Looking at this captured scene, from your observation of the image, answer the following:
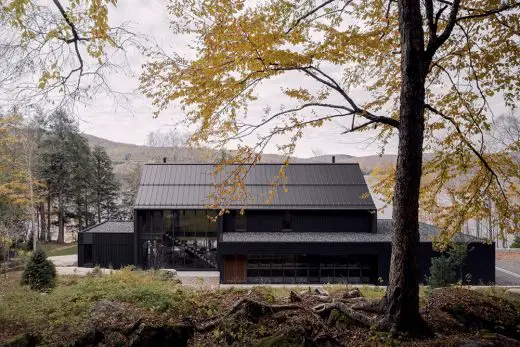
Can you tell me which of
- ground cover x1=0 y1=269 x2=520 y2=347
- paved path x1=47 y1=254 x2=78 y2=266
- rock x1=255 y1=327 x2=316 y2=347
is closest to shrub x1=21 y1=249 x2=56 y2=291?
ground cover x1=0 y1=269 x2=520 y2=347

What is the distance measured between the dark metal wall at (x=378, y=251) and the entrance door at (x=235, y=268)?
2.65 feet

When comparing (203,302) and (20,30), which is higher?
(20,30)

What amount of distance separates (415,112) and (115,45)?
17.1 feet

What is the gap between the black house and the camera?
71.6ft

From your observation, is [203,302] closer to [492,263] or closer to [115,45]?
[115,45]

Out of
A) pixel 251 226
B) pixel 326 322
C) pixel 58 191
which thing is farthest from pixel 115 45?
pixel 58 191

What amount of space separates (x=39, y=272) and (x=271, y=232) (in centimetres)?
1368

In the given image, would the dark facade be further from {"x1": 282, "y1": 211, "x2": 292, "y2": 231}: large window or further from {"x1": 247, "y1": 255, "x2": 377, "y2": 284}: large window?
{"x1": 282, "y1": 211, "x2": 292, "y2": 231}: large window

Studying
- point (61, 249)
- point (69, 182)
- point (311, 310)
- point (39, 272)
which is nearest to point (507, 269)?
point (311, 310)

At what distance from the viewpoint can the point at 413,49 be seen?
20.0ft

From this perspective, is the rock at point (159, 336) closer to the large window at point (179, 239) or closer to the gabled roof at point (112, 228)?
the large window at point (179, 239)

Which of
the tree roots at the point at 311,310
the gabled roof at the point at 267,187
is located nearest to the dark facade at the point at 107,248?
the gabled roof at the point at 267,187

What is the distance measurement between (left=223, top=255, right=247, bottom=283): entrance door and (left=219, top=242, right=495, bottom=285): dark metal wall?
31.7 inches

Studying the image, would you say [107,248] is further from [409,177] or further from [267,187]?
[409,177]
